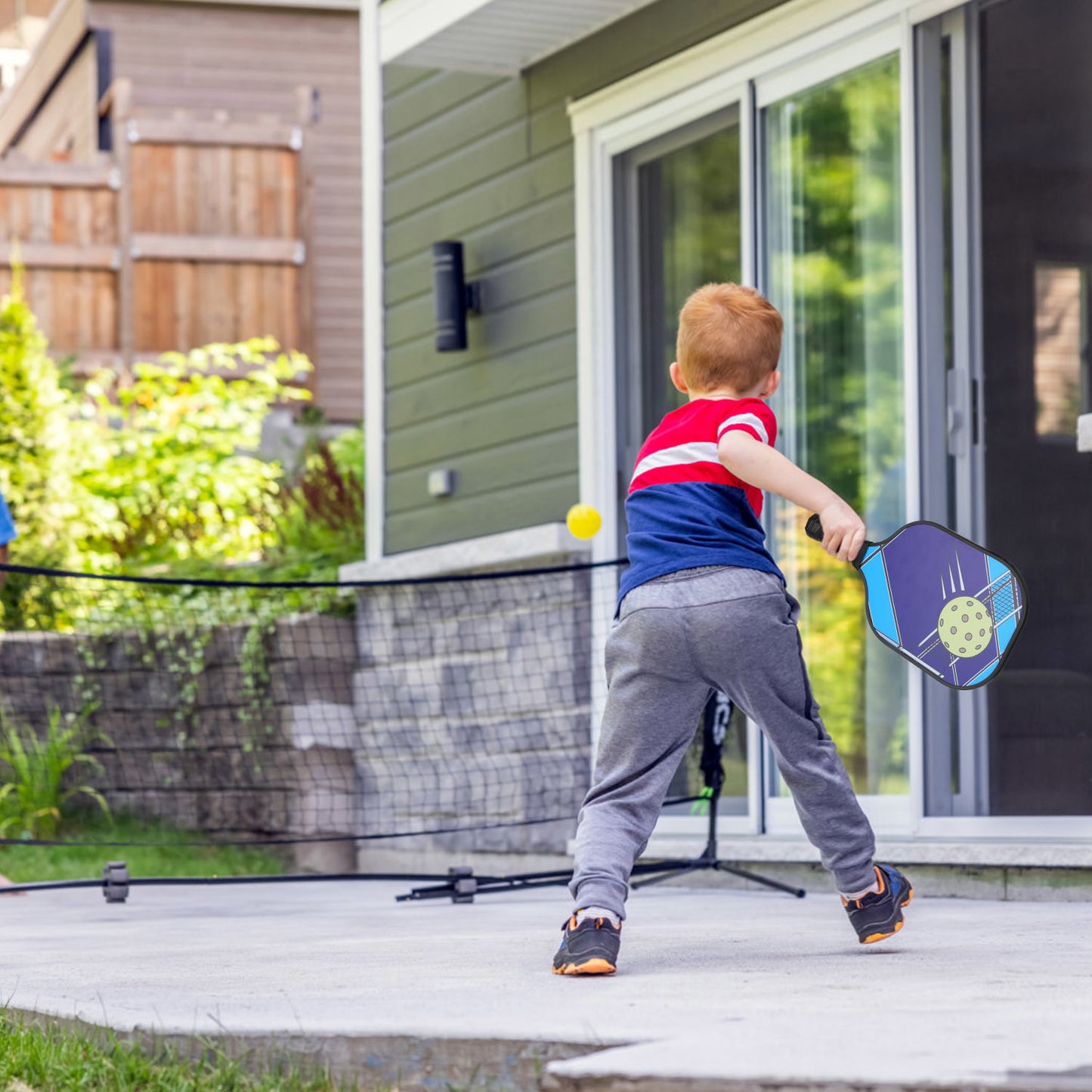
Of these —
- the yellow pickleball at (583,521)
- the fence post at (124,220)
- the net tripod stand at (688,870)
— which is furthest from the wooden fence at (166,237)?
the net tripod stand at (688,870)

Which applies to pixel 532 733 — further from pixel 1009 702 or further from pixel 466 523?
pixel 1009 702

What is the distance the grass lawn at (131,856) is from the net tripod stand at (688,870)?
204 cm

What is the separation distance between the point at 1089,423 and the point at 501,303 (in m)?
3.23

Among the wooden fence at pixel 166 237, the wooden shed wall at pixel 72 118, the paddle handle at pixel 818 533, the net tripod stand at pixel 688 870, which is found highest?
the wooden shed wall at pixel 72 118

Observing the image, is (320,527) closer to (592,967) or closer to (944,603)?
(944,603)

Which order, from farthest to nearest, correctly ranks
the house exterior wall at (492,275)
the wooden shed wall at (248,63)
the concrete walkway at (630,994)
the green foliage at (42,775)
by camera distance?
the wooden shed wall at (248,63)
the green foliage at (42,775)
the house exterior wall at (492,275)
the concrete walkway at (630,994)

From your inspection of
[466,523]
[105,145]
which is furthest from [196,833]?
[105,145]

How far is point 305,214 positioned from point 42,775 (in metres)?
8.41

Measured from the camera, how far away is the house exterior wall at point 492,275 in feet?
22.5

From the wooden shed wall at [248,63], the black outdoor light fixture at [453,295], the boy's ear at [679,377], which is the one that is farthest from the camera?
the wooden shed wall at [248,63]

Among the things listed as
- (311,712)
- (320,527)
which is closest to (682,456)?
(311,712)

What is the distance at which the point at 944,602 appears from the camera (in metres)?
3.47

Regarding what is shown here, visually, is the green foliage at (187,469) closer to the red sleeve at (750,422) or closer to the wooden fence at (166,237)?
the wooden fence at (166,237)

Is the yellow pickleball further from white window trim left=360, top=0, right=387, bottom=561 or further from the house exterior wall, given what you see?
white window trim left=360, top=0, right=387, bottom=561
